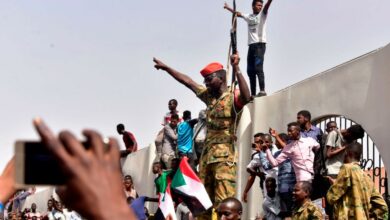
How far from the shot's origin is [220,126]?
7.89 m

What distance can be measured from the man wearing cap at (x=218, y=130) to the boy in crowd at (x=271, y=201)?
4.89 feet

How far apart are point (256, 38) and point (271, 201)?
314 cm

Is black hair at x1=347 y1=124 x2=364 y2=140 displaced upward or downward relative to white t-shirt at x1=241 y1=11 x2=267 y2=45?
downward

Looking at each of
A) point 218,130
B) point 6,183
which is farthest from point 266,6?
point 6,183

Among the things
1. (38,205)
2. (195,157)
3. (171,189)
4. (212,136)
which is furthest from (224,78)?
(38,205)

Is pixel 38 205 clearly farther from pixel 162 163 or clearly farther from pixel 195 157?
pixel 195 157

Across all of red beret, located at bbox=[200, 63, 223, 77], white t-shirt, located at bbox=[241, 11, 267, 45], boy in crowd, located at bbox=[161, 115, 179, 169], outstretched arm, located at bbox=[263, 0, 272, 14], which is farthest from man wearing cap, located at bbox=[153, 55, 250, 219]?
boy in crowd, located at bbox=[161, 115, 179, 169]

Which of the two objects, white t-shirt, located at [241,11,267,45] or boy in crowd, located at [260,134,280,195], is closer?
boy in crowd, located at [260,134,280,195]

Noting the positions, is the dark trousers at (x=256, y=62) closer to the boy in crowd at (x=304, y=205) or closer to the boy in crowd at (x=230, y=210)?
the boy in crowd at (x=304, y=205)

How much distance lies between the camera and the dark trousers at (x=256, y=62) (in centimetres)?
1170

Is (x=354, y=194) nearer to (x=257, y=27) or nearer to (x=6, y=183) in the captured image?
(x=257, y=27)

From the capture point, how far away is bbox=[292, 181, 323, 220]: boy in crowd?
25.6ft

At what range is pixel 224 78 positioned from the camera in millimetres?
7859

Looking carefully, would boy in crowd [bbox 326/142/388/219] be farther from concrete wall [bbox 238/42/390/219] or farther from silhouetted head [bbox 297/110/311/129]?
silhouetted head [bbox 297/110/311/129]
